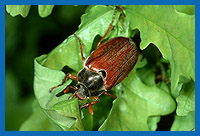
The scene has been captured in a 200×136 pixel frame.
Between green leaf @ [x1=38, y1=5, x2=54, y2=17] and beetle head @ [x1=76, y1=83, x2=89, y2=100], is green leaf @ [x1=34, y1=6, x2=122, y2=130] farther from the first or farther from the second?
green leaf @ [x1=38, y1=5, x2=54, y2=17]

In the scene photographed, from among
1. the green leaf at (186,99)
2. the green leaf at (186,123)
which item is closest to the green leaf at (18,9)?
the green leaf at (186,99)

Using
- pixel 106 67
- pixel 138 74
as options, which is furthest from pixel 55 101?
pixel 138 74

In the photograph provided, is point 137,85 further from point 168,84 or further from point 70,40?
point 70,40

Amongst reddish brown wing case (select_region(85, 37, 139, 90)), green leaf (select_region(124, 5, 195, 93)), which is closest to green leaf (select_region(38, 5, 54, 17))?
reddish brown wing case (select_region(85, 37, 139, 90))

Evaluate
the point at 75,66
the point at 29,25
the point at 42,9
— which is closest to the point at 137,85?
the point at 75,66

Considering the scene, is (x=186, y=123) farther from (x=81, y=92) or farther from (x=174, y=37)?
(x=81, y=92)
